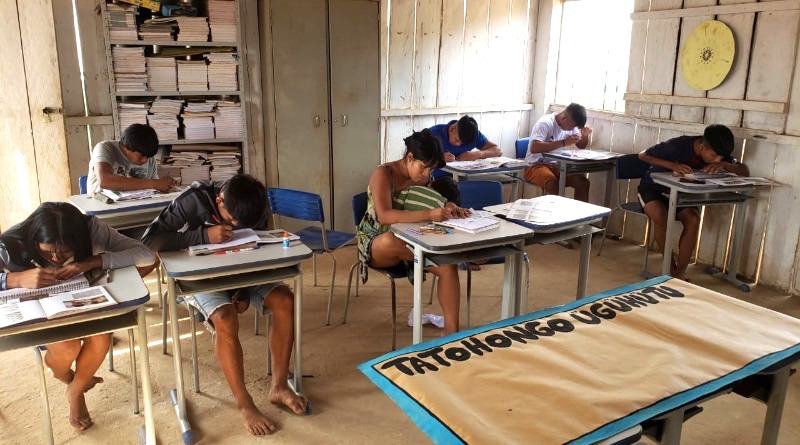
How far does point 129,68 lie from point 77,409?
280 centimetres

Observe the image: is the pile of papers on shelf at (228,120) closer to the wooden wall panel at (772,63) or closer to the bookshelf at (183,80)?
the bookshelf at (183,80)

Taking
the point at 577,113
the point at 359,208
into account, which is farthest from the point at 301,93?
the point at 577,113

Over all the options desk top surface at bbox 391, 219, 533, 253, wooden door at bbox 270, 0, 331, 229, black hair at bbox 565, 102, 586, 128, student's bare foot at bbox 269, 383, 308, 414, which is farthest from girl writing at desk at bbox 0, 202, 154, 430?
black hair at bbox 565, 102, 586, 128

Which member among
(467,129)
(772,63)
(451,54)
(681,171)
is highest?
(451,54)

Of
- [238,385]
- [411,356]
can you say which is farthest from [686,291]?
[238,385]

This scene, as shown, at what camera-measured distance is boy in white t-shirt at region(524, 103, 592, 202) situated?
228 inches

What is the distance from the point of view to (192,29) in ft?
15.4

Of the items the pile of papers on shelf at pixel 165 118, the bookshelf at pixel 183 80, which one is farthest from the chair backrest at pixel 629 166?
the pile of papers on shelf at pixel 165 118

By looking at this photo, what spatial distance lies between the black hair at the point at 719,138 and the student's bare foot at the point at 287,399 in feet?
11.5

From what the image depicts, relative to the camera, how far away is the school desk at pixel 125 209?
3.42 m

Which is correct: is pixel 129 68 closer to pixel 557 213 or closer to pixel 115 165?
pixel 115 165

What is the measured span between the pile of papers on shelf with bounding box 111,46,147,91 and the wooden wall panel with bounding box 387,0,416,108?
7.51 feet

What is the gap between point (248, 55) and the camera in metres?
5.22

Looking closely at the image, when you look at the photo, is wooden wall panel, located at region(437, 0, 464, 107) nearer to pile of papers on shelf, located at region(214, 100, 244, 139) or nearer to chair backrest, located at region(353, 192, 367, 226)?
pile of papers on shelf, located at region(214, 100, 244, 139)
